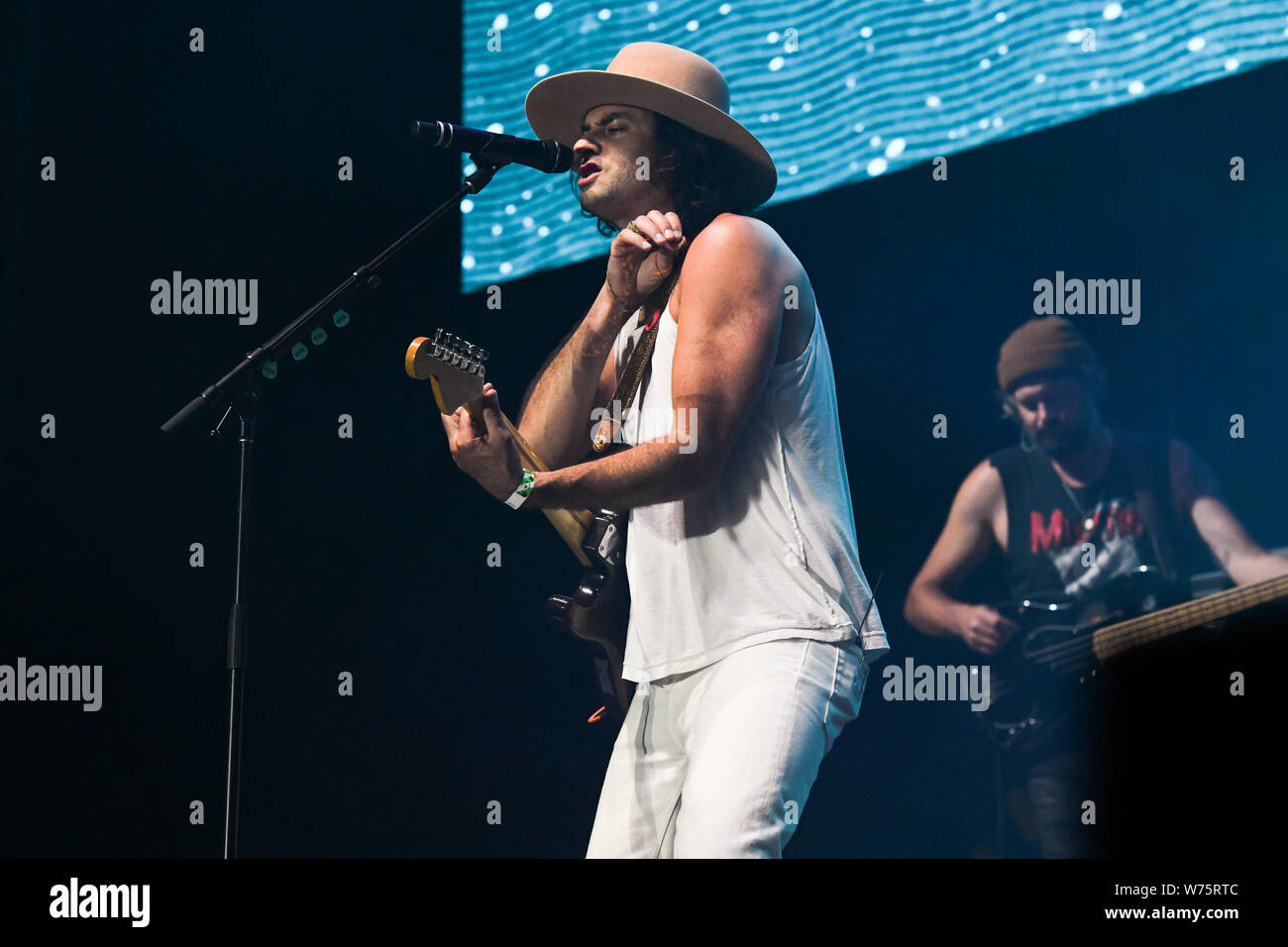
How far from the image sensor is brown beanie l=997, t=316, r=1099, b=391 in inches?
121

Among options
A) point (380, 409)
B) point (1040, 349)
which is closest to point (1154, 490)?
point (1040, 349)

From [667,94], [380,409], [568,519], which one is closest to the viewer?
[667,94]

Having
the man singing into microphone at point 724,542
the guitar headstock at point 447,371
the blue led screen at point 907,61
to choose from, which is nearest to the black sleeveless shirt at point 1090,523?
the man singing into microphone at point 724,542

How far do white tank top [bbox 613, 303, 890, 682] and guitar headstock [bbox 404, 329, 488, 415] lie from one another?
1.34 ft

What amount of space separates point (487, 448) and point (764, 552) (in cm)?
57

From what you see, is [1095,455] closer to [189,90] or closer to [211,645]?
[211,645]

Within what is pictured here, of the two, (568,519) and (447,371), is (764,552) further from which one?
(447,371)

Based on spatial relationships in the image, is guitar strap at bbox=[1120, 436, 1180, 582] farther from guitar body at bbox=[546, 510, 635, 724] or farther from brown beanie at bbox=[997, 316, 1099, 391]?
guitar body at bbox=[546, 510, 635, 724]

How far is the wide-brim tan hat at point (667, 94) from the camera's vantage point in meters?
2.73

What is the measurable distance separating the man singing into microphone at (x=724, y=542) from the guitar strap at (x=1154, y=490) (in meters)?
0.91

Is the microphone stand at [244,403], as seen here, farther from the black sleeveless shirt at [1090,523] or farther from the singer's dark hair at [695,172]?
the black sleeveless shirt at [1090,523]

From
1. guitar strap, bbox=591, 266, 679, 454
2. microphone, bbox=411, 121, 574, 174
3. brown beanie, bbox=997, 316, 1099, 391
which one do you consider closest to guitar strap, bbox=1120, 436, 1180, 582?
brown beanie, bbox=997, 316, 1099, 391

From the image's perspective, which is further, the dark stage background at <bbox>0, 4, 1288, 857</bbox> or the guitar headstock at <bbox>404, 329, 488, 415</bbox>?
the dark stage background at <bbox>0, 4, 1288, 857</bbox>

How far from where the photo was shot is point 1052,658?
291 cm
